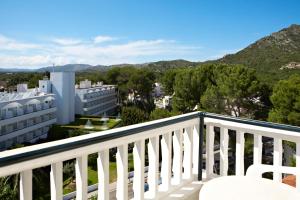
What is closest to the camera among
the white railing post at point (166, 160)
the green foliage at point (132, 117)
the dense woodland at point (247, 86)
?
the white railing post at point (166, 160)

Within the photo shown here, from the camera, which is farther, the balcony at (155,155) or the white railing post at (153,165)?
the white railing post at (153,165)

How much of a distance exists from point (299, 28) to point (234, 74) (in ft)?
47.2

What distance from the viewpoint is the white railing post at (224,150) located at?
8.14 ft

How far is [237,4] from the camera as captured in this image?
2936cm

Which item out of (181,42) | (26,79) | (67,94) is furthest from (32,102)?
(181,42)

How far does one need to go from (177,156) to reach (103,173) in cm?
87

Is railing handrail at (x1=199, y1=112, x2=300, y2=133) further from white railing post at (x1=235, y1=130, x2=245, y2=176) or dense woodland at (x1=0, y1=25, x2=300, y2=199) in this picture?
dense woodland at (x1=0, y1=25, x2=300, y2=199)

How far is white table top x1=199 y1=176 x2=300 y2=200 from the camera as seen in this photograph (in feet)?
→ 4.37

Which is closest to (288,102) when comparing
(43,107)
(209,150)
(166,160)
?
(209,150)

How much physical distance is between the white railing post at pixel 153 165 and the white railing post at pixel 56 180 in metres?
0.74

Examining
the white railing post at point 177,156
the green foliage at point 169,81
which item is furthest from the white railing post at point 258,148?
Result: the green foliage at point 169,81

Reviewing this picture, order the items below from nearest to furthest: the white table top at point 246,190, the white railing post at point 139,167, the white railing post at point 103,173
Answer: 1. the white table top at point 246,190
2. the white railing post at point 103,173
3. the white railing post at point 139,167

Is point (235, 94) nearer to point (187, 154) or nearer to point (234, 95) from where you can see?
point (234, 95)

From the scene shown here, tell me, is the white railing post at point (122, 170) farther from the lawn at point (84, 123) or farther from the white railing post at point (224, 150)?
the lawn at point (84, 123)
